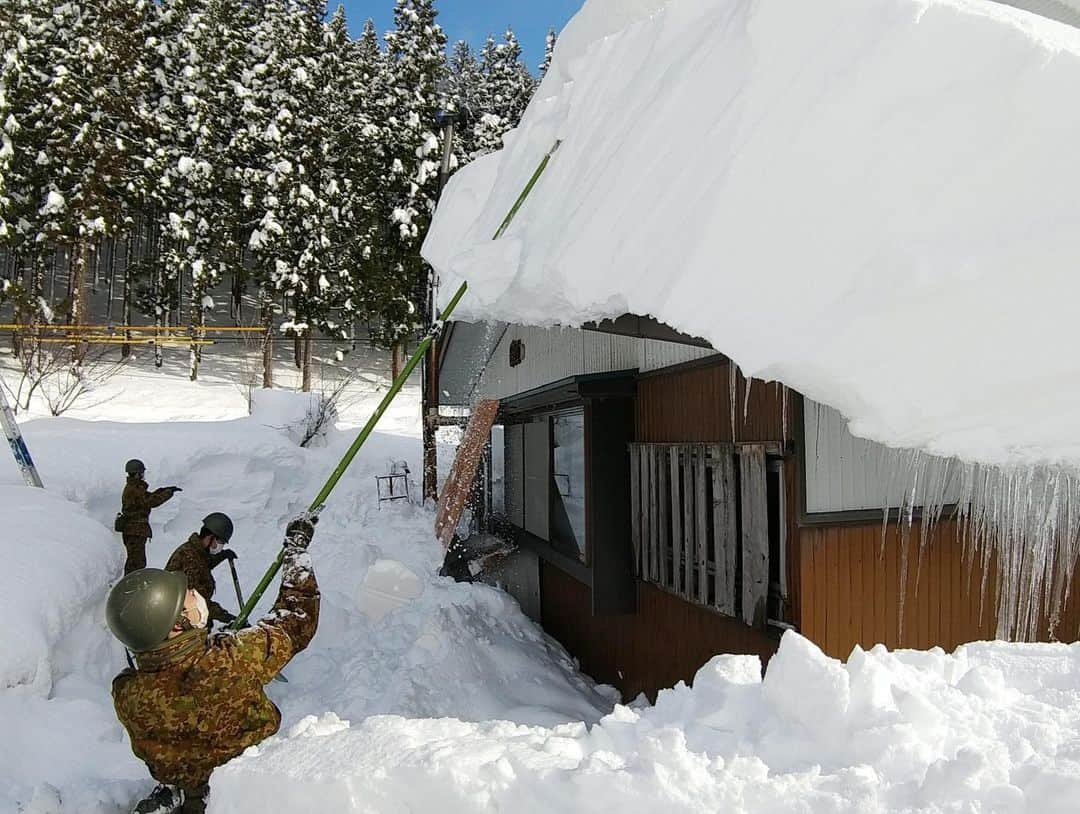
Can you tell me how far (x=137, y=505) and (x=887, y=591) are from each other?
7428mm

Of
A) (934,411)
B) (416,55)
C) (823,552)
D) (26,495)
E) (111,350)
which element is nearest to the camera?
(934,411)

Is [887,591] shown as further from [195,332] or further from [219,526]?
[195,332]

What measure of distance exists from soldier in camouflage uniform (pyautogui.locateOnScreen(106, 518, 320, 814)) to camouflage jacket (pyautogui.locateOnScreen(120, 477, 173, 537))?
216 inches

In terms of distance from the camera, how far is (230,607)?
25.5 feet

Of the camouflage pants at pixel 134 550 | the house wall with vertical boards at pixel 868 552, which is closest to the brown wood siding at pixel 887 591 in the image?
the house wall with vertical boards at pixel 868 552

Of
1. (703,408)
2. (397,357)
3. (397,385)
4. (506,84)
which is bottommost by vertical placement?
(703,408)

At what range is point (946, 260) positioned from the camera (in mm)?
2346

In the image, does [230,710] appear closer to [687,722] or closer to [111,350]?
[687,722]

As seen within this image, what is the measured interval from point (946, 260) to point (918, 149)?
1.69 ft

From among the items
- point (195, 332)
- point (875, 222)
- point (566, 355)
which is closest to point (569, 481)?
point (566, 355)

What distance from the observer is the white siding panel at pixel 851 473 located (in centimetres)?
384

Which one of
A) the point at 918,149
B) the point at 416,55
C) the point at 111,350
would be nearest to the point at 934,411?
the point at 918,149

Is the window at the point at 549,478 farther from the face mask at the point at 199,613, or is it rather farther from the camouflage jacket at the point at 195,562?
the face mask at the point at 199,613

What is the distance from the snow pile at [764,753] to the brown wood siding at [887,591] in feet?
4.25
